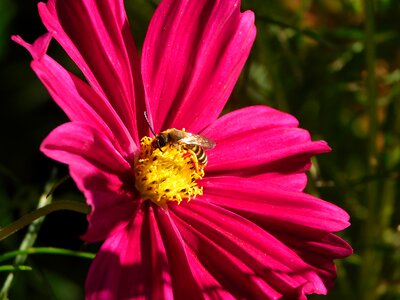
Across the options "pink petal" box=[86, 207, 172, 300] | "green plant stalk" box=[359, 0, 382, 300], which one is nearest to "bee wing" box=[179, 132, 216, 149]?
"pink petal" box=[86, 207, 172, 300]

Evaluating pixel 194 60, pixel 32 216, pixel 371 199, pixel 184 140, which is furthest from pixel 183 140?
pixel 371 199

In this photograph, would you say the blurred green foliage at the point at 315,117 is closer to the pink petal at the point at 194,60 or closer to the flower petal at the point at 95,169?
the pink petal at the point at 194,60

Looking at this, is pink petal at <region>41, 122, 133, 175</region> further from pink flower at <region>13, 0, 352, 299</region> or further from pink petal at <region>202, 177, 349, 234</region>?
pink petal at <region>202, 177, 349, 234</region>

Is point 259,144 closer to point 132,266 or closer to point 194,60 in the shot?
point 194,60

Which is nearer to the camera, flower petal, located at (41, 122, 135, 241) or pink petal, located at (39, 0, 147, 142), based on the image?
flower petal, located at (41, 122, 135, 241)

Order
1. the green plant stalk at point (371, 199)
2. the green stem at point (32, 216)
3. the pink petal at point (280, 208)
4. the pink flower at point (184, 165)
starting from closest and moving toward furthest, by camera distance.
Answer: the green stem at point (32, 216) → the pink flower at point (184, 165) → the pink petal at point (280, 208) → the green plant stalk at point (371, 199)

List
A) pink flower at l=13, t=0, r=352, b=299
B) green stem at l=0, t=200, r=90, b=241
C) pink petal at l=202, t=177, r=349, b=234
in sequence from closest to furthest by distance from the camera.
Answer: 1. green stem at l=0, t=200, r=90, b=241
2. pink flower at l=13, t=0, r=352, b=299
3. pink petal at l=202, t=177, r=349, b=234

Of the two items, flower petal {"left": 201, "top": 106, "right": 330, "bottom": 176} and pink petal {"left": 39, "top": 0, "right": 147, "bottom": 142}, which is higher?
pink petal {"left": 39, "top": 0, "right": 147, "bottom": 142}

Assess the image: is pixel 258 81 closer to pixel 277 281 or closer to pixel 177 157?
pixel 177 157

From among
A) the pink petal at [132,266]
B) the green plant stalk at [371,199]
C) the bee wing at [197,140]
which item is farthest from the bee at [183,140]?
the green plant stalk at [371,199]
